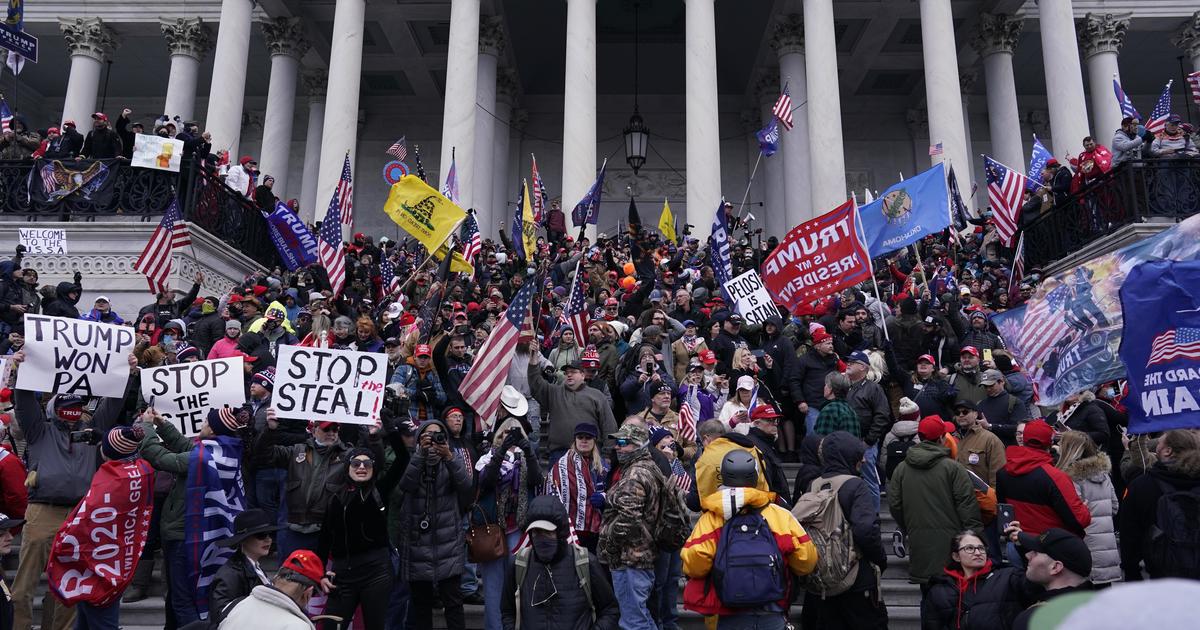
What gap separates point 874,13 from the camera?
92.2ft

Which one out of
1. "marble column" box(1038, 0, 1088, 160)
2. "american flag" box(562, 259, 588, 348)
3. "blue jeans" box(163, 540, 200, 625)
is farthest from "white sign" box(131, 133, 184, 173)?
"marble column" box(1038, 0, 1088, 160)

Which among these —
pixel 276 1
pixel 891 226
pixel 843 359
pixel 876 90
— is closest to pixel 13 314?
pixel 843 359

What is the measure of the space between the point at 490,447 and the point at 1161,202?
13337mm

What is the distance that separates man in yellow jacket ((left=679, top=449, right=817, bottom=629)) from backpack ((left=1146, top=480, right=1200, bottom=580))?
1.99 metres

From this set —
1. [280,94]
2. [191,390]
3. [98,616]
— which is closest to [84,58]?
[280,94]

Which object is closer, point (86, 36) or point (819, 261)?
point (819, 261)

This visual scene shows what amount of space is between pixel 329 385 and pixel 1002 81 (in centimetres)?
2448

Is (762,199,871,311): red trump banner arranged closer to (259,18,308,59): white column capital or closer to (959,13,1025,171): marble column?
(959,13,1025,171): marble column

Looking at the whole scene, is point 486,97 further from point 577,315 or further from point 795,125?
point 577,315

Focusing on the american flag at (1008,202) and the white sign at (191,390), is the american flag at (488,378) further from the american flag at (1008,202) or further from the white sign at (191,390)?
the american flag at (1008,202)

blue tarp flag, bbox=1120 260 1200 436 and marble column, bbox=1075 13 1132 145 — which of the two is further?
marble column, bbox=1075 13 1132 145

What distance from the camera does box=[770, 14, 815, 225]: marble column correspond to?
25312mm

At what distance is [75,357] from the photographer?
773 cm

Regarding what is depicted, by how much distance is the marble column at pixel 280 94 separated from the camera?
27125 millimetres
